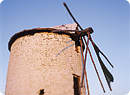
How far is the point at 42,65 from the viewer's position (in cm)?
675

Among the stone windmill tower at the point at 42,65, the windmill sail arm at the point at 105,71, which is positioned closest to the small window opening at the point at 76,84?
the stone windmill tower at the point at 42,65

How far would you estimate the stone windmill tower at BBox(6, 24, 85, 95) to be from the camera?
21.2 feet

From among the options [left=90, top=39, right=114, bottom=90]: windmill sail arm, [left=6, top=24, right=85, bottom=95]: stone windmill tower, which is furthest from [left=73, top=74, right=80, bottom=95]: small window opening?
[left=90, top=39, right=114, bottom=90]: windmill sail arm

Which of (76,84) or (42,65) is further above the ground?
(42,65)

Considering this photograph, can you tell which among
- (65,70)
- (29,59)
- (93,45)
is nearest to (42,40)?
(29,59)

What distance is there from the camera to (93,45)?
7230 millimetres

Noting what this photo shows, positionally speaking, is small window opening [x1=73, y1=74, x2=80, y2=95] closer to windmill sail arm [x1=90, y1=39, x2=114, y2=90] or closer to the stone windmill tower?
the stone windmill tower

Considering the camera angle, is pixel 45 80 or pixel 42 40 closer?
pixel 45 80

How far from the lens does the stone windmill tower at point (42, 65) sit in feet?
21.2

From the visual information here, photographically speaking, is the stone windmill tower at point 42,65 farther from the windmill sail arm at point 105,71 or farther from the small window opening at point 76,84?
the windmill sail arm at point 105,71

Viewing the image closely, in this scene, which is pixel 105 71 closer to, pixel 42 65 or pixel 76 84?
pixel 76 84

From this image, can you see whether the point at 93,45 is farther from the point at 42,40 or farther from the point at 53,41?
the point at 42,40

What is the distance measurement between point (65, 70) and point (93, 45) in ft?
5.81

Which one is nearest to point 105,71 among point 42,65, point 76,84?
point 76,84
